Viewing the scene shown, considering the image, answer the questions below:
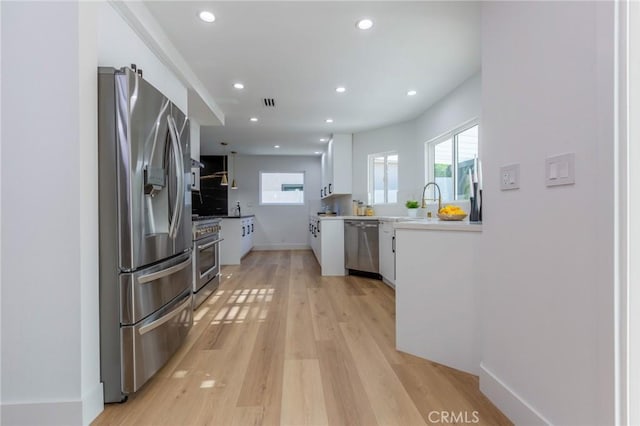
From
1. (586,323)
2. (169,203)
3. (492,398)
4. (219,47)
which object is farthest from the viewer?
(219,47)

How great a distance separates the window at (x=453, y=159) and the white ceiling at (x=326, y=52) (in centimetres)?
54

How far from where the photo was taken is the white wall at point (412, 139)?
3.22 meters

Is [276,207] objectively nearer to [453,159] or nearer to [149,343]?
[453,159]

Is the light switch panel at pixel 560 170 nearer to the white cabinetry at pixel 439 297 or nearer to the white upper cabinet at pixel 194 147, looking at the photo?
the white cabinetry at pixel 439 297

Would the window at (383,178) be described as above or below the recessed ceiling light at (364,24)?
below

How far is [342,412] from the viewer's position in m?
1.48

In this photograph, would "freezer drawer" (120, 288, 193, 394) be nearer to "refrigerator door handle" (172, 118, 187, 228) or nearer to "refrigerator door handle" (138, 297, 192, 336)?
"refrigerator door handle" (138, 297, 192, 336)

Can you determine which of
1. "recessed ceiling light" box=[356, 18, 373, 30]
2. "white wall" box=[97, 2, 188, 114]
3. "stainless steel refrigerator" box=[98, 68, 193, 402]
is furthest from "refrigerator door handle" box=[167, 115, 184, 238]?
"recessed ceiling light" box=[356, 18, 373, 30]

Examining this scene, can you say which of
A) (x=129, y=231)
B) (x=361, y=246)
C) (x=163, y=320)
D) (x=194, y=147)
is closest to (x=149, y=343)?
(x=163, y=320)

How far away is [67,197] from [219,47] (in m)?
1.78

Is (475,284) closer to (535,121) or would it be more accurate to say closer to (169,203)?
(535,121)

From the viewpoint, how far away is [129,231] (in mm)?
1511

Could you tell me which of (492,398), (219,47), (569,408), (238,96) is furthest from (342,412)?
(238,96)

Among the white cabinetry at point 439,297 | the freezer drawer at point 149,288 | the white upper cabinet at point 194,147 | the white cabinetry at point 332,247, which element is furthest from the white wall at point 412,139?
the freezer drawer at point 149,288
